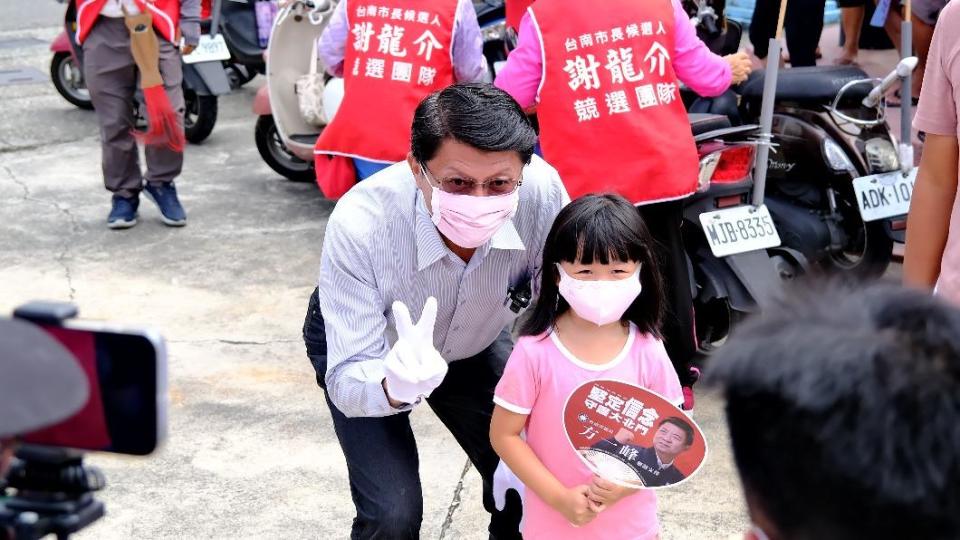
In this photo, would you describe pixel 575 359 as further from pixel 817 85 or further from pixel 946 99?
pixel 817 85

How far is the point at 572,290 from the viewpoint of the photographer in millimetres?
2568

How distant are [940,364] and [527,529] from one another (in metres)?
1.60

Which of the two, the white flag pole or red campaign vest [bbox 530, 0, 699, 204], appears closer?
red campaign vest [bbox 530, 0, 699, 204]

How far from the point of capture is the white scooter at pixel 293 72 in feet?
19.1

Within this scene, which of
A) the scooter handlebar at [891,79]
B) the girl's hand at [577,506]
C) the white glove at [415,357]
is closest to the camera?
the white glove at [415,357]

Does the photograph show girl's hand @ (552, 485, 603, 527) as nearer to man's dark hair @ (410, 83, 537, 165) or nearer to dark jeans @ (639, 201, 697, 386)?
man's dark hair @ (410, 83, 537, 165)

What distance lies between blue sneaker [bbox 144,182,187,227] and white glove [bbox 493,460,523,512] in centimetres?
342

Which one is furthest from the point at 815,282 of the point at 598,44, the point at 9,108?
the point at 9,108

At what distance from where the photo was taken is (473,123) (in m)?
2.51

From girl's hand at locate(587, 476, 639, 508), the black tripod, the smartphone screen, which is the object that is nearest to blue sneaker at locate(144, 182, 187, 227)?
girl's hand at locate(587, 476, 639, 508)

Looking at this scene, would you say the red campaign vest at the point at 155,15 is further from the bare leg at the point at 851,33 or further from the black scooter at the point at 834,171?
the bare leg at the point at 851,33

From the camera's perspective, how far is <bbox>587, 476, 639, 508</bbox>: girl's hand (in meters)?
2.37

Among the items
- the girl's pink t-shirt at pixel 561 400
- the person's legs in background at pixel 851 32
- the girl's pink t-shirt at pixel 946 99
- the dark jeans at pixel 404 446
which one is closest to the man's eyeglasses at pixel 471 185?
the girl's pink t-shirt at pixel 561 400

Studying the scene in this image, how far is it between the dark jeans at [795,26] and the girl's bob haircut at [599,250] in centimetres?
546
